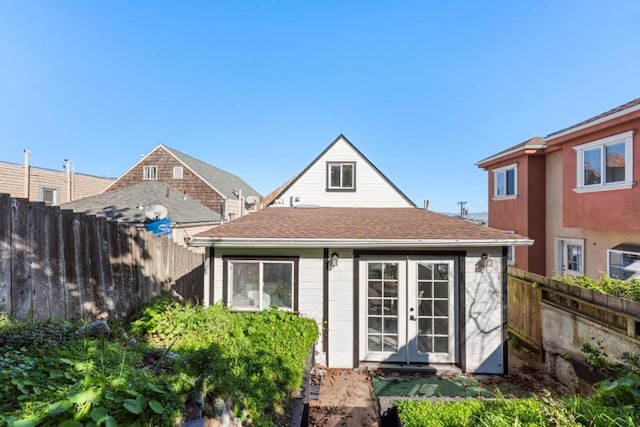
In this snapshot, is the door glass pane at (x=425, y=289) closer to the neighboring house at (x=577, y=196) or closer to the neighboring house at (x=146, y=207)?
the neighboring house at (x=577, y=196)

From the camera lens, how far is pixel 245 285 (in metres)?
6.46

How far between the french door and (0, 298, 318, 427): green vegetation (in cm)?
197

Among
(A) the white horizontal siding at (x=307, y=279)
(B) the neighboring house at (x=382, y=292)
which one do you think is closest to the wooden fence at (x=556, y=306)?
(B) the neighboring house at (x=382, y=292)

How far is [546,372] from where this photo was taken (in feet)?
20.0

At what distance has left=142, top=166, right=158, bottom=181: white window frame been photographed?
23.8 meters

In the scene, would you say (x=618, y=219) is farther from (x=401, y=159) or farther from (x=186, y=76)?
(x=186, y=76)

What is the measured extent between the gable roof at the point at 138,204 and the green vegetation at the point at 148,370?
9.21 meters

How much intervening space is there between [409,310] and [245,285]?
11.3ft

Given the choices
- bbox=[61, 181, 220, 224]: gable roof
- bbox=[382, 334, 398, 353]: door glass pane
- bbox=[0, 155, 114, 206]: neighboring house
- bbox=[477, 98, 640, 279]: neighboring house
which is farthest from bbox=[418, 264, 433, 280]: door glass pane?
bbox=[0, 155, 114, 206]: neighboring house

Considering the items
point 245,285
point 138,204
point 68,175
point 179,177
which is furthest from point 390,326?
point 68,175

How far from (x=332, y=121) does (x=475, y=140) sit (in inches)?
287

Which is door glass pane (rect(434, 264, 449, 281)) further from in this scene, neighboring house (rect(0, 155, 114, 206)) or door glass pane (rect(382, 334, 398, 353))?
neighboring house (rect(0, 155, 114, 206))

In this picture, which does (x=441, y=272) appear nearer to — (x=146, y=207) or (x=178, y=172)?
(x=146, y=207)

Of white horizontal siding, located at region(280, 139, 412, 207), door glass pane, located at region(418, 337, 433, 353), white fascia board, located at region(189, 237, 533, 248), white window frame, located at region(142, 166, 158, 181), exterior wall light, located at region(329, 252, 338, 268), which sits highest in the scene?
white window frame, located at region(142, 166, 158, 181)
